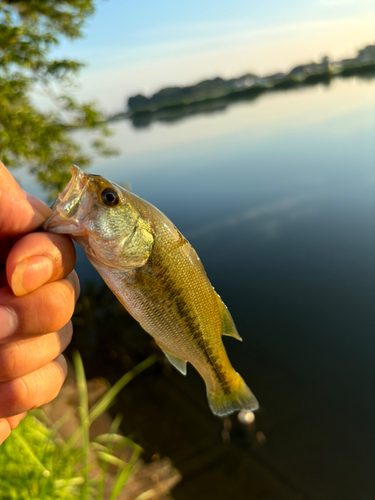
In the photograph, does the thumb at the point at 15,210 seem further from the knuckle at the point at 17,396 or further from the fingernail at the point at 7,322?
the knuckle at the point at 17,396

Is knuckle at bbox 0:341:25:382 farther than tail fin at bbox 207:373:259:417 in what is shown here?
No

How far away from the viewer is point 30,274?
5.33 ft

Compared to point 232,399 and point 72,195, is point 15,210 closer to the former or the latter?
point 72,195

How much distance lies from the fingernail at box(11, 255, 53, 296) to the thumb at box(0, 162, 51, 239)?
306mm

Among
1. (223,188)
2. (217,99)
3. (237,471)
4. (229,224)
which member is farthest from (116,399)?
(217,99)

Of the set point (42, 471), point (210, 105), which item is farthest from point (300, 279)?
point (210, 105)

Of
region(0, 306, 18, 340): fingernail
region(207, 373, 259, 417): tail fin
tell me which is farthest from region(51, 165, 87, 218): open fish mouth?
region(207, 373, 259, 417): tail fin

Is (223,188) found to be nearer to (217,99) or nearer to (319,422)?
(319,422)

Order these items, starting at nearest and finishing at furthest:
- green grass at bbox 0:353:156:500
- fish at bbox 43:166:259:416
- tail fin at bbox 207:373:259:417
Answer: fish at bbox 43:166:259:416
tail fin at bbox 207:373:259:417
green grass at bbox 0:353:156:500

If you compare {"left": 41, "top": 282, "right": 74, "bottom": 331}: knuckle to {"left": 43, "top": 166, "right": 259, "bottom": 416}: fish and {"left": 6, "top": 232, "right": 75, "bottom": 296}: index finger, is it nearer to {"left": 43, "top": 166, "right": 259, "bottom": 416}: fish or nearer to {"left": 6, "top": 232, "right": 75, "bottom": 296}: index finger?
{"left": 6, "top": 232, "right": 75, "bottom": 296}: index finger

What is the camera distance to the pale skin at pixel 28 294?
5.44 feet

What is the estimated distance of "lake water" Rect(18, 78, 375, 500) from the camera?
6.56 m

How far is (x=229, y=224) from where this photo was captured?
52.4 ft

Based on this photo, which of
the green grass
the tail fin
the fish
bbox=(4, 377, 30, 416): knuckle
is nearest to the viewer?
the fish
